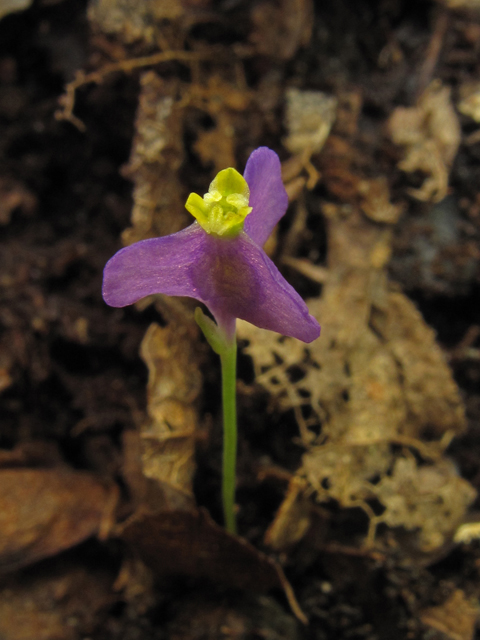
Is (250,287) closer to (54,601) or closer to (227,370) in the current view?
(227,370)

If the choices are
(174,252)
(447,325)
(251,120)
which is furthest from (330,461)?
(251,120)

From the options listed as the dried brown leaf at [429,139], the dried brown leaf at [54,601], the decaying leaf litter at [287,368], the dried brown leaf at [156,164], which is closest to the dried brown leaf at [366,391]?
the decaying leaf litter at [287,368]

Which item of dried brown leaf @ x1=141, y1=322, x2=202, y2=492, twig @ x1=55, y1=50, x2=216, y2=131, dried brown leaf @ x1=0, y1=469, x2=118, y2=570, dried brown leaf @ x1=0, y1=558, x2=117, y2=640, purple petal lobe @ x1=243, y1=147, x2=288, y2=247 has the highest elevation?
twig @ x1=55, y1=50, x2=216, y2=131

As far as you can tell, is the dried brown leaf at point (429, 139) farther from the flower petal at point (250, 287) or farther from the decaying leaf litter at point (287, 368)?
the flower petal at point (250, 287)

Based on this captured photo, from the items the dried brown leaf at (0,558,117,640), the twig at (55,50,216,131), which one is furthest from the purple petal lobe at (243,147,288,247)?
the dried brown leaf at (0,558,117,640)

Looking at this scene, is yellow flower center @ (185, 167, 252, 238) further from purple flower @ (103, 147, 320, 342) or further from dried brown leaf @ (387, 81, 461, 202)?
dried brown leaf @ (387, 81, 461, 202)

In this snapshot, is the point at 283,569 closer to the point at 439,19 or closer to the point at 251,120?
the point at 251,120
